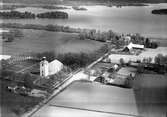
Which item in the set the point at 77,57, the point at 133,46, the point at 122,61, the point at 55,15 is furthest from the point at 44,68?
the point at 133,46

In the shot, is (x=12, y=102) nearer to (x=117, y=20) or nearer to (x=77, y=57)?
(x=77, y=57)

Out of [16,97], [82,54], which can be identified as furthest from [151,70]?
[16,97]

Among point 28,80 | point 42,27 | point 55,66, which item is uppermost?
point 42,27

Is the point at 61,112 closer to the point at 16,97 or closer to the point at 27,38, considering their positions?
the point at 16,97

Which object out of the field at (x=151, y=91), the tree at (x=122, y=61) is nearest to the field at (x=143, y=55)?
the tree at (x=122, y=61)

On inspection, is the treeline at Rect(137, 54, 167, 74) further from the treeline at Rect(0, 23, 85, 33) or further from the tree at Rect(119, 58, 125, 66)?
the treeline at Rect(0, 23, 85, 33)

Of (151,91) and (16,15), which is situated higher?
(16,15)
